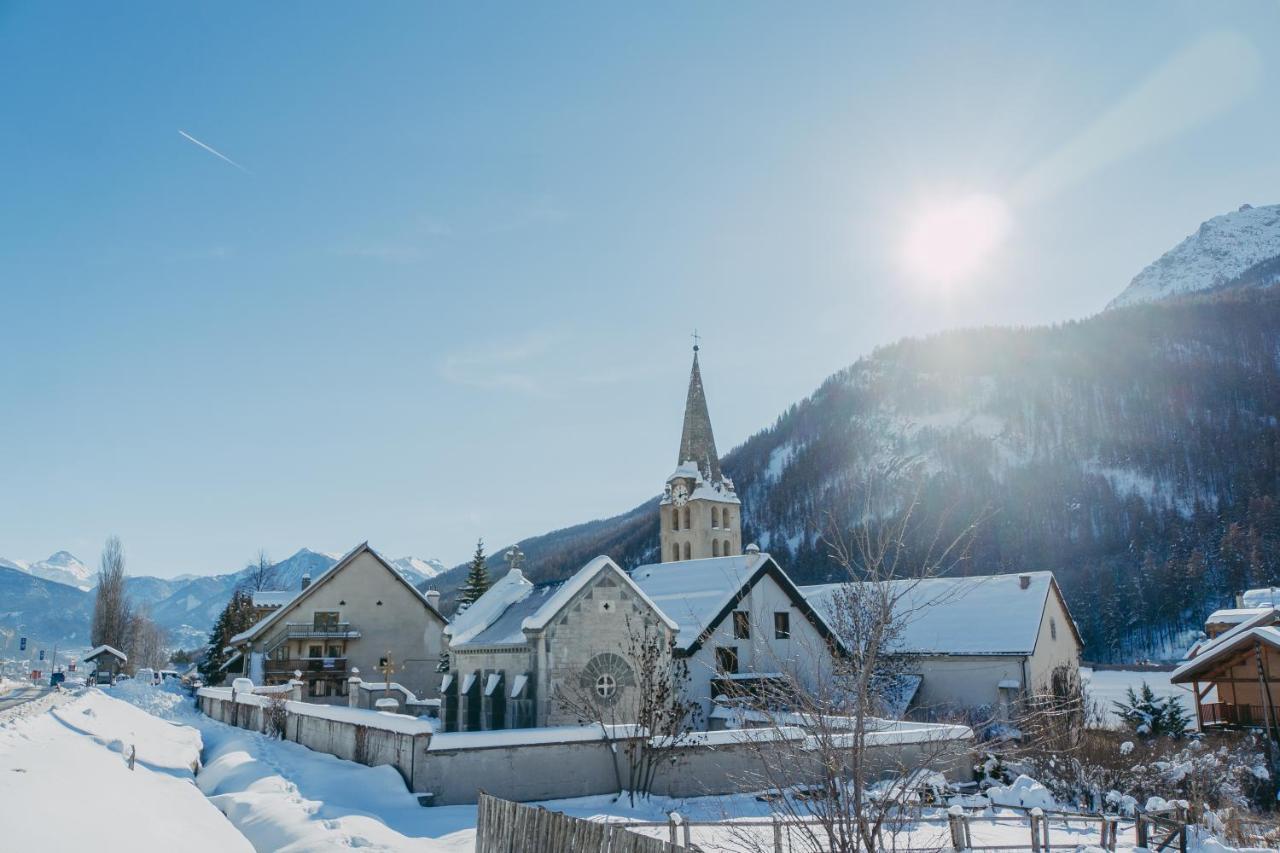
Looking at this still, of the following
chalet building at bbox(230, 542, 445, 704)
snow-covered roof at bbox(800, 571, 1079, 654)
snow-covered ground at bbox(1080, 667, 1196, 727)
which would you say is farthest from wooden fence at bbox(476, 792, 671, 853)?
snow-covered ground at bbox(1080, 667, 1196, 727)

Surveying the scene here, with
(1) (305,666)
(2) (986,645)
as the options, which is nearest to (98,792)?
(1) (305,666)

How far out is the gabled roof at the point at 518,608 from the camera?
2939 cm

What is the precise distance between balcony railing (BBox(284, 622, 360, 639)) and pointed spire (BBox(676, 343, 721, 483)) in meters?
23.8

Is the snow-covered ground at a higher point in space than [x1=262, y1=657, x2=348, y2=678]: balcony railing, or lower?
lower

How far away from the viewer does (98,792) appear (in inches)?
594

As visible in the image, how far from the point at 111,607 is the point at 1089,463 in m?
140

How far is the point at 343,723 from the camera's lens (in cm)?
2564

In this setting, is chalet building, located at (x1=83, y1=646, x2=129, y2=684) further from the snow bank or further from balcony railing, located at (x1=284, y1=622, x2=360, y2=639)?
the snow bank

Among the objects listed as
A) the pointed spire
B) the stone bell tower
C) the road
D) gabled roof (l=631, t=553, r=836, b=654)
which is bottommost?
the road

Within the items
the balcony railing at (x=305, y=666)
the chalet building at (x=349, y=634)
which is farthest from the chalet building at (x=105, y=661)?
the balcony railing at (x=305, y=666)

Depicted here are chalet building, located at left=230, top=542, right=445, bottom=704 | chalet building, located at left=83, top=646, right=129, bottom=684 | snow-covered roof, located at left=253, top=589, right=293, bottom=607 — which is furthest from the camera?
chalet building, located at left=83, top=646, right=129, bottom=684

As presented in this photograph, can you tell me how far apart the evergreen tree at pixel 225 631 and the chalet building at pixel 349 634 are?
1741 centimetres

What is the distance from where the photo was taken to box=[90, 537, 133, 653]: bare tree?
8600cm

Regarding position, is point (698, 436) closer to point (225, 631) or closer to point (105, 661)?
point (225, 631)
